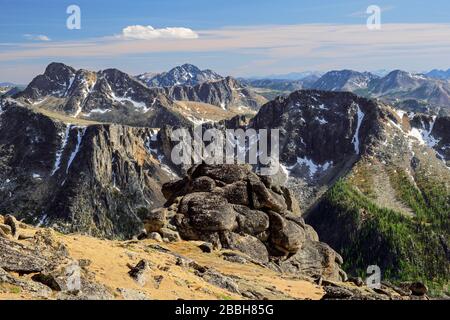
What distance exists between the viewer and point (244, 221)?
7975cm

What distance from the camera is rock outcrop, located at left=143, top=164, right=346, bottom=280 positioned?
7519 cm

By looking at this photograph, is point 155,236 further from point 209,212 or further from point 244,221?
point 244,221

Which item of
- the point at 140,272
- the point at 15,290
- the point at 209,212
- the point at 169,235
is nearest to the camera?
the point at 15,290

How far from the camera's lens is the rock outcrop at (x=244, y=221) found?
247 ft

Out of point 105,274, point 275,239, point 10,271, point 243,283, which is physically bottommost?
point 275,239

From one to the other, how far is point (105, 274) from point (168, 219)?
1510 inches

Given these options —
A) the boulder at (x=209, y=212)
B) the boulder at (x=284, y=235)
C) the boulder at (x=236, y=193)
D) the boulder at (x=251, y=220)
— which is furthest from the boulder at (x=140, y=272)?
the boulder at (x=236, y=193)

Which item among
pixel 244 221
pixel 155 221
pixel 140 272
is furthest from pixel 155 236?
pixel 140 272

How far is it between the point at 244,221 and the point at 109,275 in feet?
143

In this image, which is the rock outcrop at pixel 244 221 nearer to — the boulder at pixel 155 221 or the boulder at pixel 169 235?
the boulder at pixel 155 221

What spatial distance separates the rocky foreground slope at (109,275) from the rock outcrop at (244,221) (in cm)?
1550
